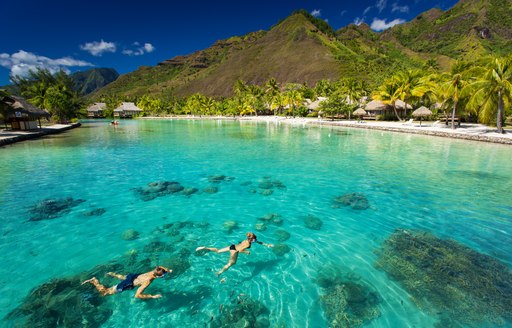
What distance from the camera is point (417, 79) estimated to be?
39844mm

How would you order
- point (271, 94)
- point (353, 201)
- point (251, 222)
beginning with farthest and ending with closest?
point (271, 94)
point (353, 201)
point (251, 222)

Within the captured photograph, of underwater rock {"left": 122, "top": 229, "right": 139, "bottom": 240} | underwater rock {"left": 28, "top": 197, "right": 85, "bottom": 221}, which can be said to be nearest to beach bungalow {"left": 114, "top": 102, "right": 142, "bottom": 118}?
underwater rock {"left": 28, "top": 197, "right": 85, "bottom": 221}

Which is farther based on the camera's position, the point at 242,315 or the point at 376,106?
the point at 376,106

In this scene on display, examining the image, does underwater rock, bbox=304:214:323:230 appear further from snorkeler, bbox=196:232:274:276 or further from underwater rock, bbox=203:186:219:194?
underwater rock, bbox=203:186:219:194

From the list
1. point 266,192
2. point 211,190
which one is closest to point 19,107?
point 211,190

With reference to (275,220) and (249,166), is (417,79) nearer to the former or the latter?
(249,166)

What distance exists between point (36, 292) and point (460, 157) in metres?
21.8

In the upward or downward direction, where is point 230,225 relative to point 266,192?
downward

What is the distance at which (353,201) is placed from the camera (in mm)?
9891

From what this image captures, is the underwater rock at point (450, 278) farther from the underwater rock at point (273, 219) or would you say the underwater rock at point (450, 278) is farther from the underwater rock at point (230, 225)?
the underwater rock at point (230, 225)

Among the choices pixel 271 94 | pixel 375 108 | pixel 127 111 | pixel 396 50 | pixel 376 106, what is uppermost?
pixel 396 50

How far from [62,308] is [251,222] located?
5.09 m

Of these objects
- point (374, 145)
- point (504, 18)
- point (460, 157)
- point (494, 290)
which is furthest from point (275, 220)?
point (504, 18)

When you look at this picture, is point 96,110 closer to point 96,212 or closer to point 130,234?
point 96,212
